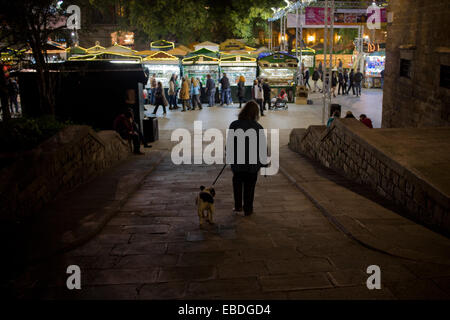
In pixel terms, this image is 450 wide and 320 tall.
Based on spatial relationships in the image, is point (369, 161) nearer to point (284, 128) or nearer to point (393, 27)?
point (393, 27)

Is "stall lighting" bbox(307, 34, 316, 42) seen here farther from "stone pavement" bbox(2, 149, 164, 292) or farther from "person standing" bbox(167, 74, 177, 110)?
"stone pavement" bbox(2, 149, 164, 292)

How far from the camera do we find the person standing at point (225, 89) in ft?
78.3

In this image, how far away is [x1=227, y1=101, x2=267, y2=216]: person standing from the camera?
6.27 m

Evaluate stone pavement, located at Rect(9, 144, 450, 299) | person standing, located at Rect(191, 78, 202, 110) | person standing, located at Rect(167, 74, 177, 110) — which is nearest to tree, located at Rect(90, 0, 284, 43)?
person standing, located at Rect(167, 74, 177, 110)

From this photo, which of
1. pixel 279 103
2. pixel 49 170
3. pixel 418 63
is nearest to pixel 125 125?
pixel 49 170

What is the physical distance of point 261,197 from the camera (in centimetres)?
769

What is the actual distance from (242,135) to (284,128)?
493 inches

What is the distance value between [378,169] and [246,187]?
251cm

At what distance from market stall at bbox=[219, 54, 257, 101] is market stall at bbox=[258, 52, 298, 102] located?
61 centimetres

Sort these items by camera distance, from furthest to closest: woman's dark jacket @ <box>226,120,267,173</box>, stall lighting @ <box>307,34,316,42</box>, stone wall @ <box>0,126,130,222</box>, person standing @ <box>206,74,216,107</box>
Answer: stall lighting @ <box>307,34,316,42</box>
person standing @ <box>206,74,216,107</box>
woman's dark jacket @ <box>226,120,267,173</box>
stone wall @ <box>0,126,130,222</box>

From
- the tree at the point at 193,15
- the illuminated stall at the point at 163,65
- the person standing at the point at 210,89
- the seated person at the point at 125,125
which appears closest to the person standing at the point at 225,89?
the person standing at the point at 210,89

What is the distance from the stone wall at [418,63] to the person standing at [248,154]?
7.36 metres

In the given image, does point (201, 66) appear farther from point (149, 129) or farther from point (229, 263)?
point (229, 263)
